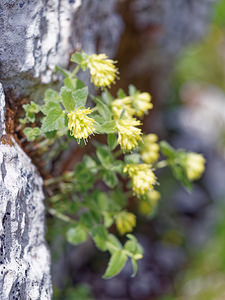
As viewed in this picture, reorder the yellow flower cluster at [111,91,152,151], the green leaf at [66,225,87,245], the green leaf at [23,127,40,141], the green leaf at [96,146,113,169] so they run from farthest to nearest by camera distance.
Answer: the green leaf at [66,225,87,245], the green leaf at [96,146,113,169], the green leaf at [23,127,40,141], the yellow flower cluster at [111,91,152,151]

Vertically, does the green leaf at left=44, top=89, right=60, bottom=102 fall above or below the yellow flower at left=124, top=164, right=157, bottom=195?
above

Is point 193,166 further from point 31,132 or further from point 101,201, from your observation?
point 31,132

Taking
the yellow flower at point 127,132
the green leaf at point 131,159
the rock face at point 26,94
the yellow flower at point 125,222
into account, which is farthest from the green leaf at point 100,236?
the yellow flower at point 127,132

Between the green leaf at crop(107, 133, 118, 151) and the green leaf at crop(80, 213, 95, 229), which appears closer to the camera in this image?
the green leaf at crop(107, 133, 118, 151)

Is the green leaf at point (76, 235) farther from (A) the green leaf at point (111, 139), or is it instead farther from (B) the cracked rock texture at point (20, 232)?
(A) the green leaf at point (111, 139)

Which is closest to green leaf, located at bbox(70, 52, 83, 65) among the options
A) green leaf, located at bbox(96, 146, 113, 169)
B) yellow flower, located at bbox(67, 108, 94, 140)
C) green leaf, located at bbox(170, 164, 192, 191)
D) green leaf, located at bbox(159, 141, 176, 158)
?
yellow flower, located at bbox(67, 108, 94, 140)

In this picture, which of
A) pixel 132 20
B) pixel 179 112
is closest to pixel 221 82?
pixel 179 112

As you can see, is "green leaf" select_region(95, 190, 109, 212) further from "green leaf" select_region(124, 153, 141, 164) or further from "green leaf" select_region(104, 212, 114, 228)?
"green leaf" select_region(124, 153, 141, 164)
